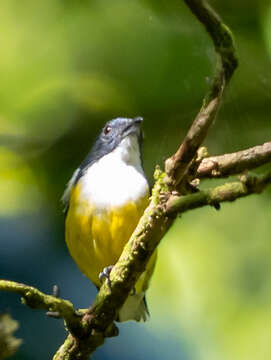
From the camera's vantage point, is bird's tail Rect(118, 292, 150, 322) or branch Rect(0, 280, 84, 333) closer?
branch Rect(0, 280, 84, 333)

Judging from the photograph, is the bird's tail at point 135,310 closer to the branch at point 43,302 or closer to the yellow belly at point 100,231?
the yellow belly at point 100,231

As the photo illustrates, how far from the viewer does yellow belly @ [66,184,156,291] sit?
3234mm

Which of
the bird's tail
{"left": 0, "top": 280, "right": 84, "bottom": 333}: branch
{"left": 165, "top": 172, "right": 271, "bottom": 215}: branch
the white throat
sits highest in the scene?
{"left": 165, "top": 172, "right": 271, "bottom": 215}: branch

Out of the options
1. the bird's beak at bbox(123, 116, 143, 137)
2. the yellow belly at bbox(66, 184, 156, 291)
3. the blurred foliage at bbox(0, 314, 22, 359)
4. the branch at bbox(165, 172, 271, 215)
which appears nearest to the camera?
the blurred foliage at bbox(0, 314, 22, 359)

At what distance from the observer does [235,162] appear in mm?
1947

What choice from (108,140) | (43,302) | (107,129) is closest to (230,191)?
(43,302)

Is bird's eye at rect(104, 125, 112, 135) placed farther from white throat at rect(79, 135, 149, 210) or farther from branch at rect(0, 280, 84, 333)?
branch at rect(0, 280, 84, 333)

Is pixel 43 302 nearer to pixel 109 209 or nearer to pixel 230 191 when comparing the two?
pixel 230 191

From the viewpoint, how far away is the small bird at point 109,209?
3242mm

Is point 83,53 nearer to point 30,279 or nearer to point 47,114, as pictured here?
point 47,114

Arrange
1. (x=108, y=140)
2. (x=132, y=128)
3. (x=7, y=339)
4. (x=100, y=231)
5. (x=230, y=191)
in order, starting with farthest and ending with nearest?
1. (x=108, y=140)
2. (x=132, y=128)
3. (x=100, y=231)
4. (x=230, y=191)
5. (x=7, y=339)

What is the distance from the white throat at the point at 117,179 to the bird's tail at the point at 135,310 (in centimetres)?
52

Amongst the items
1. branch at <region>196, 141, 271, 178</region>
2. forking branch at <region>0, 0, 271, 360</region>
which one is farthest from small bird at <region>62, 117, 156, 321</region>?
branch at <region>196, 141, 271, 178</region>

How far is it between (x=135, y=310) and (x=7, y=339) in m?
2.10
